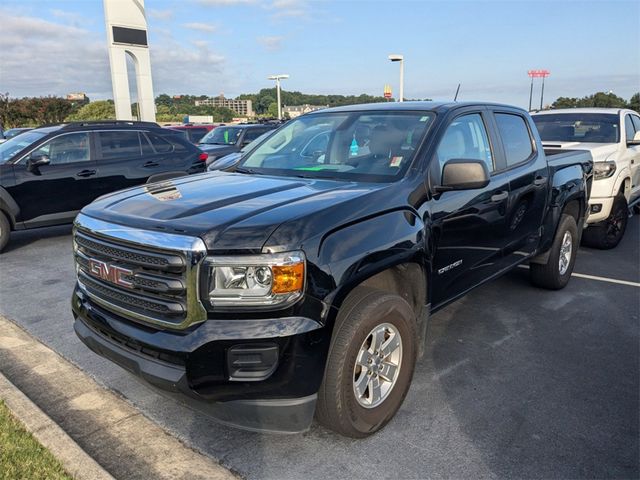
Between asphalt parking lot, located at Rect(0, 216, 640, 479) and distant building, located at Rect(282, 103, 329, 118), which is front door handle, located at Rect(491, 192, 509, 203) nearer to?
asphalt parking lot, located at Rect(0, 216, 640, 479)

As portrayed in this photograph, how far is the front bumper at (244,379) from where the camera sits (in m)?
2.38

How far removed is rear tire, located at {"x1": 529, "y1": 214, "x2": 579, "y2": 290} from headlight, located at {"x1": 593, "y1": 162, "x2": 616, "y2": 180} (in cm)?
190

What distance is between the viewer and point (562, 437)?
302 centimetres

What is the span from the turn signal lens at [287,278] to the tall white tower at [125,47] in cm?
2345

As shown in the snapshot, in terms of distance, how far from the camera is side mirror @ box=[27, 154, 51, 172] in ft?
24.2

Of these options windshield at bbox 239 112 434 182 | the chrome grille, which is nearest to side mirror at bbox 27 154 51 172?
windshield at bbox 239 112 434 182

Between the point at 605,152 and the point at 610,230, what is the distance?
115 centimetres

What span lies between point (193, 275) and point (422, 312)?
1593mm

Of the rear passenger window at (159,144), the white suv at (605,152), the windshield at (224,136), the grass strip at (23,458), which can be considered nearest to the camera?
the grass strip at (23,458)

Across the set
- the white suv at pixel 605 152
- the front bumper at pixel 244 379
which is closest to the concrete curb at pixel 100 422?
the front bumper at pixel 244 379

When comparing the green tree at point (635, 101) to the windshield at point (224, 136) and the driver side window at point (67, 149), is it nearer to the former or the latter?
the windshield at point (224, 136)

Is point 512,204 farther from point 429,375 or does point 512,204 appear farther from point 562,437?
point 562,437

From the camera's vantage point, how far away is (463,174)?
3.26 metres

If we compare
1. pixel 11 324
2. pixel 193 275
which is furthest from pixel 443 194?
pixel 11 324
